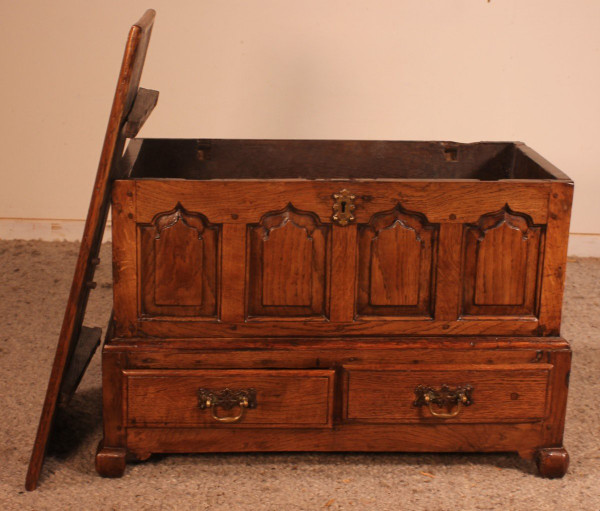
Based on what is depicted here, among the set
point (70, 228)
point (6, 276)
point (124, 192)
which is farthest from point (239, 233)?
point (70, 228)

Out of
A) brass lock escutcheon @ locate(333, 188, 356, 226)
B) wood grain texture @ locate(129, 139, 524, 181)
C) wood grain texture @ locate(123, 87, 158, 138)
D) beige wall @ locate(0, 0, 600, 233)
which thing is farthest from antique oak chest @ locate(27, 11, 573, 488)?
beige wall @ locate(0, 0, 600, 233)

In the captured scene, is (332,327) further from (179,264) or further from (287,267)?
(179,264)

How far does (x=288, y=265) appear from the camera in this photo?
269 centimetres

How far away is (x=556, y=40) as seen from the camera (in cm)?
443

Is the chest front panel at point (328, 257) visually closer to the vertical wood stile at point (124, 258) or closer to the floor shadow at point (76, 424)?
the vertical wood stile at point (124, 258)

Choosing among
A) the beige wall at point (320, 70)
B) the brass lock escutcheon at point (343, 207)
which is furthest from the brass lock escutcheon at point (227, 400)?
the beige wall at point (320, 70)

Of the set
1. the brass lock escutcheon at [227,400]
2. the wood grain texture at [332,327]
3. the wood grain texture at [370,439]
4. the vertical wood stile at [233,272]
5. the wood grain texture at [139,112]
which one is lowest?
the wood grain texture at [370,439]

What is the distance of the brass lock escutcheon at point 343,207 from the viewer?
8.66 ft

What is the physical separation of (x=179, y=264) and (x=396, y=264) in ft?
1.87

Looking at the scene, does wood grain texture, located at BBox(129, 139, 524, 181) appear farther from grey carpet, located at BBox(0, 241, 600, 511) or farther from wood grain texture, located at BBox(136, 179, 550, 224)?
grey carpet, located at BBox(0, 241, 600, 511)

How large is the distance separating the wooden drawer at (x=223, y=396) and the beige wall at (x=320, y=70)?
1995 millimetres

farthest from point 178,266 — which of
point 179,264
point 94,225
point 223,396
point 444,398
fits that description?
point 444,398

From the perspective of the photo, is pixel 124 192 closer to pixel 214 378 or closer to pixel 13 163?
pixel 214 378

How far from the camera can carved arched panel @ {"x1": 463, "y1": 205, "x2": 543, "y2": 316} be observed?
2.69 meters
